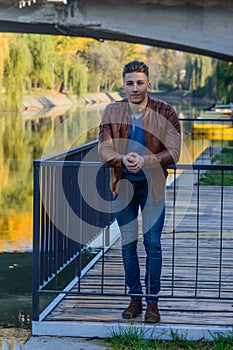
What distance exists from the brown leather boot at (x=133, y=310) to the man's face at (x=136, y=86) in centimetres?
152

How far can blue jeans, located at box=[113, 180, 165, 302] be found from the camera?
682 cm

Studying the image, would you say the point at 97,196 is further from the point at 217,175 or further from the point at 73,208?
the point at 217,175

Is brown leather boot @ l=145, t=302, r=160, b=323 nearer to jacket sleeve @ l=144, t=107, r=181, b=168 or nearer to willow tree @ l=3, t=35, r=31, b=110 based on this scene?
jacket sleeve @ l=144, t=107, r=181, b=168

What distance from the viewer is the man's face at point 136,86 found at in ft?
21.9

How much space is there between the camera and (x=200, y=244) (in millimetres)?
10141

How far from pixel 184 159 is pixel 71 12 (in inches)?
192

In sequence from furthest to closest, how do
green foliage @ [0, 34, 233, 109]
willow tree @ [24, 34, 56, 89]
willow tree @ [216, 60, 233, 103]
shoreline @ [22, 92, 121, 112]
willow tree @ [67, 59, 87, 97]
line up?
1. willow tree @ [67, 59, 87, 97]
2. shoreline @ [22, 92, 121, 112]
3. willow tree @ [24, 34, 56, 89]
4. green foliage @ [0, 34, 233, 109]
5. willow tree @ [216, 60, 233, 103]

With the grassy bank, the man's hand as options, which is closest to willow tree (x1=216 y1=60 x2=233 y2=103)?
the man's hand

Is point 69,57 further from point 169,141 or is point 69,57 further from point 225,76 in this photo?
point 169,141

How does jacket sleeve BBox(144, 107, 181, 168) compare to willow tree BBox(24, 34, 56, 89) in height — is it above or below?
below

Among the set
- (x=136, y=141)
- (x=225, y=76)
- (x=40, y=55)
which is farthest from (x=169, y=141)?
(x=40, y=55)

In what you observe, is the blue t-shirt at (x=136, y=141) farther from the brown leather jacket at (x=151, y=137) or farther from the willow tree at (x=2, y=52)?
the willow tree at (x=2, y=52)

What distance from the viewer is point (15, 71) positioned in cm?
5050

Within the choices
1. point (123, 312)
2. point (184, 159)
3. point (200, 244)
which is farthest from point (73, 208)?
point (184, 159)
